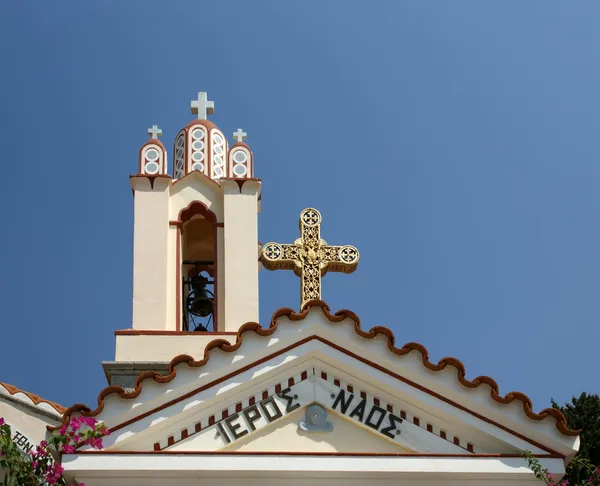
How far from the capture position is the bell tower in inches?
706

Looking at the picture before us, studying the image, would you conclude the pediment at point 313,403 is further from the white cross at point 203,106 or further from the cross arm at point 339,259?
the white cross at point 203,106

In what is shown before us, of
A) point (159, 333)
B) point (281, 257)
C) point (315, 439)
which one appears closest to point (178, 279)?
point (159, 333)

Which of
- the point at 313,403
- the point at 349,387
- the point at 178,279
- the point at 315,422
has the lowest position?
the point at 315,422

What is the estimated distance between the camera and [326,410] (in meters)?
13.7

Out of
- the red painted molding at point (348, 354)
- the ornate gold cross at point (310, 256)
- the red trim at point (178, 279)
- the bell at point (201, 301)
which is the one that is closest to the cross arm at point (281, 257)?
the ornate gold cross at point (310, 256)

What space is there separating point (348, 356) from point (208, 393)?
4.58ft

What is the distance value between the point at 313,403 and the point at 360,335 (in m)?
0.79

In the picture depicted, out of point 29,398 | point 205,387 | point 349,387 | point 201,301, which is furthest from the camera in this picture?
point 201,301

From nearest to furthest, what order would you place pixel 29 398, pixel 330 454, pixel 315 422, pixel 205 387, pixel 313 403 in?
pixel 330 454 < pixel 205 387 < pixel 315 422 < pixel 313 403 < pixel 29 398

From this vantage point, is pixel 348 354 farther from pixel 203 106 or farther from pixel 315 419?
pixel 203 106

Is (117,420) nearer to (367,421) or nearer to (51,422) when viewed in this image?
(367,421)

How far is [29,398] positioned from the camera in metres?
16.9

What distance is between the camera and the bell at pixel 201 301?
65.8 ft

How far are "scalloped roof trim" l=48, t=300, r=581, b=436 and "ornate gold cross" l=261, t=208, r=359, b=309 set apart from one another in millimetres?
3378
